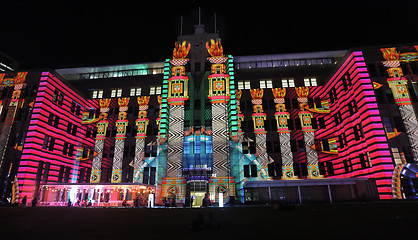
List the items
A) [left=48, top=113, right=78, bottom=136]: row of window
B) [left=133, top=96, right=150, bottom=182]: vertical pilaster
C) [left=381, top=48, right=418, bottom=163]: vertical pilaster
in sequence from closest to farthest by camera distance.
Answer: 1. [left=381, top=48, right=418, bottom=163]: vertical pilaster
2. [left=48, top=113, right=78, bottom=136]: row of window
3. [left=133, top=96, right=150, bottom=182]: vertical pilaster

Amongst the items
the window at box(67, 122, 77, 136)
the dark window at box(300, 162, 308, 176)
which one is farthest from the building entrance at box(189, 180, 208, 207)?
the window at box(67, 122, 77, 136)

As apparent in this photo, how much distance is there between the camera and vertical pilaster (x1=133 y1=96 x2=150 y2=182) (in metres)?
47.9

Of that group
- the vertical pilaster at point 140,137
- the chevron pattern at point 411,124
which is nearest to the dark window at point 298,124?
the chevron pattern at point 411,124

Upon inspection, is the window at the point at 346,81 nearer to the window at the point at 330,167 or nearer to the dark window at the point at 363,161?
the dark window at the point at 363,161

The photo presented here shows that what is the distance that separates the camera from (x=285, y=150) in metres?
47.4

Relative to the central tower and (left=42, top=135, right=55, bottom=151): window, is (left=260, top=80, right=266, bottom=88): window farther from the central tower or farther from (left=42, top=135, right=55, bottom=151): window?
(left=42, top=135, right=55, bottom=151): window

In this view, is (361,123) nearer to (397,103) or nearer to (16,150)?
(397,103)

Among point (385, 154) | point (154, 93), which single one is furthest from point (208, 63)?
point (385, 154)

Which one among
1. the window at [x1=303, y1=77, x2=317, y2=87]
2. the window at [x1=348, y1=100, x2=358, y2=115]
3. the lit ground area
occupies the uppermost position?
the window at [x1=303, y1=77, x2=317, y2=87]

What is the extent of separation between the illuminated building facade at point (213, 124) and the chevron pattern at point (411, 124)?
0.48 ft

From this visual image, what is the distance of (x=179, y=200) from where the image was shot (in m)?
38.0

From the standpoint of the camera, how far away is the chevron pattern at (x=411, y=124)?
34.0m

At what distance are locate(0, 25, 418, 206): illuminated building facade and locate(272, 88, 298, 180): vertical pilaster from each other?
0.20m

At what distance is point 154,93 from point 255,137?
A: 25187 millimetres
